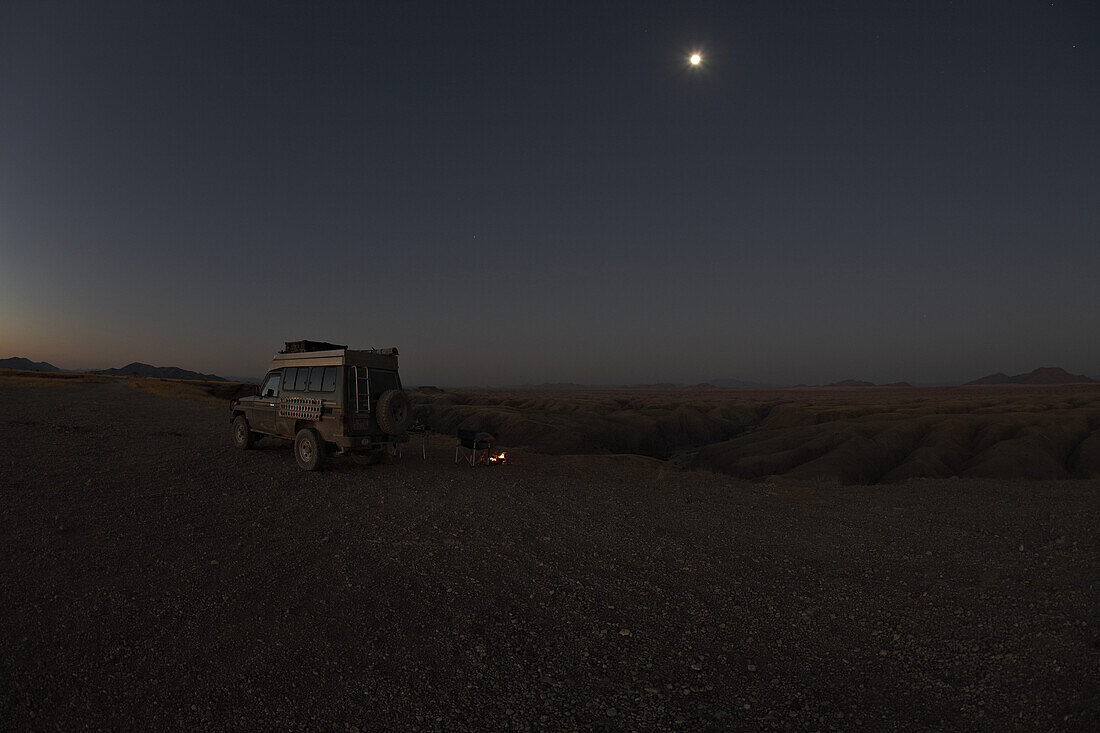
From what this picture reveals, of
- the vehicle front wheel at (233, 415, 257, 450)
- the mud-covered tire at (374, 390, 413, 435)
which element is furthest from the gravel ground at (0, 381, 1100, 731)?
the vehicle front wheel at (233, 415, 257, 450)

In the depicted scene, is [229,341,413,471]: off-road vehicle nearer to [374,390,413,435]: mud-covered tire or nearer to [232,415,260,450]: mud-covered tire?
[374,390,413,435]: mud-covered tire

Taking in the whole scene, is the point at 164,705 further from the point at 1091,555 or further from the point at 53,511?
the point at 1091,555

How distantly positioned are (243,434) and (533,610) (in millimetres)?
13455

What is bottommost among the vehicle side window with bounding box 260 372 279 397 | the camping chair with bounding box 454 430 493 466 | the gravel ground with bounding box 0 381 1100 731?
the gravel ground with bounding box 0 381 1100 731

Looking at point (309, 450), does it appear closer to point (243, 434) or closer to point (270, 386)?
point (270, 386)

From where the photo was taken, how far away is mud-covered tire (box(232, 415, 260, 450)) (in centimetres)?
1530

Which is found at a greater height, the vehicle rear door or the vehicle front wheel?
the vehicle rear door

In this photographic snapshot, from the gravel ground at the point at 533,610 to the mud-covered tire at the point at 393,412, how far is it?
7.93ft

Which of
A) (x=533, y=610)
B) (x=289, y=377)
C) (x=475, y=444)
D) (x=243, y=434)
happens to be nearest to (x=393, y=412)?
(x=475, y=444)

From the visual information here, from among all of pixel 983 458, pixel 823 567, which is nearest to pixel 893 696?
pixel 823 567

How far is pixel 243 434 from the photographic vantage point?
15375mm

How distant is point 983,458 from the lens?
111 ft

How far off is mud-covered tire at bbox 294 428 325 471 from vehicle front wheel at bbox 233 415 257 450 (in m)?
3.27

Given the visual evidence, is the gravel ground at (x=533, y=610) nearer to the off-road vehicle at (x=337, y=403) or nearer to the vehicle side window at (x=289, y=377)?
the off-road vehicle at (x=337, y=403)
